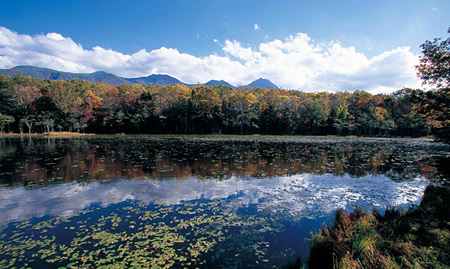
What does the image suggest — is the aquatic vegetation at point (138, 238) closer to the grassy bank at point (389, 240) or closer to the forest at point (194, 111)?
the grassy bank at point (389, 240)

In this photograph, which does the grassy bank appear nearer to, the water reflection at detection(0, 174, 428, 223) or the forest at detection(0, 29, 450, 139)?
the water reflection at detection(0, 174, 428, 223)

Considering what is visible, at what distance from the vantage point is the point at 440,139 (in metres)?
13.3

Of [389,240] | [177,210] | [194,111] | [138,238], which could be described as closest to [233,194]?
[177,210]

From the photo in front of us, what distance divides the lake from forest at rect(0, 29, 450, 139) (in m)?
58.1

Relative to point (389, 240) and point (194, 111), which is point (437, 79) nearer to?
point (389, 240)

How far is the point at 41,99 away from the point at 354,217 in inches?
3461

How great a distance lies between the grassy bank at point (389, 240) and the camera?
4.42m

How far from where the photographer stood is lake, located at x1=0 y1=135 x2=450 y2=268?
19.1ft

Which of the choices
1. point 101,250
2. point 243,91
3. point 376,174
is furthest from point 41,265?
point 243,91

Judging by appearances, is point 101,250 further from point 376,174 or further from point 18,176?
point 376,174

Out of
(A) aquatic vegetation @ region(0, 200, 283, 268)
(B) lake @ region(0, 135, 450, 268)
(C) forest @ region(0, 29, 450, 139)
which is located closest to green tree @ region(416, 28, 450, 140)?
(B) lake @ region(0, 135, 450, 268)

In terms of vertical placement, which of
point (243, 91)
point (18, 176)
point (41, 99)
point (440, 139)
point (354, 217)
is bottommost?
point (18, 176)

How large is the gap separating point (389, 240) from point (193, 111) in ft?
232

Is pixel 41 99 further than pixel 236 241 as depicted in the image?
Yes
